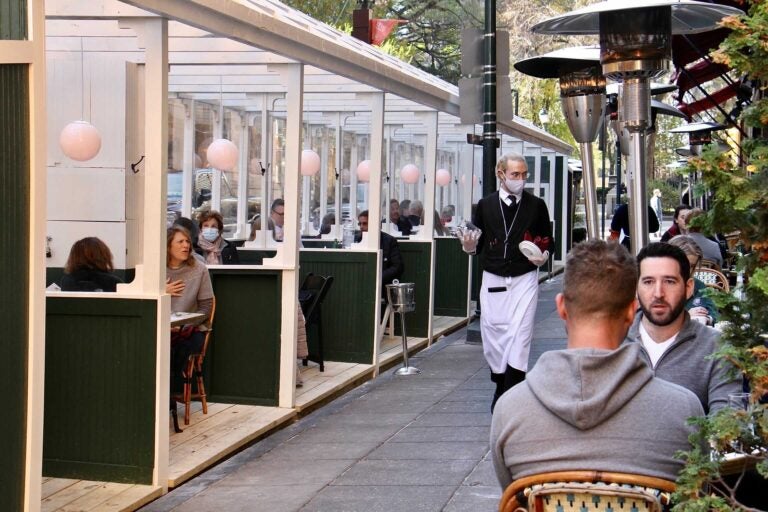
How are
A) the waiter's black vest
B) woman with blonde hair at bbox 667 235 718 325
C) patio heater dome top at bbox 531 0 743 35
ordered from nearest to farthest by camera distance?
patio heater dome top at bbox 531 0 743 35, woman with blonde hair at bbox 667 235 718 325, the waiter's black vest

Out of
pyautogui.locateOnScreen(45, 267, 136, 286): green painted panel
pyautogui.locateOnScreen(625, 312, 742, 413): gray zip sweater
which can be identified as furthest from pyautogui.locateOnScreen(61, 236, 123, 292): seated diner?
pyautogui.locateOnScreen(625, 312, 742, 413): gray zip sweater

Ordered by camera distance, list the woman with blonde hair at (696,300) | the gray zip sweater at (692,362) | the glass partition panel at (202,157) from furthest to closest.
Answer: the glass partition panel at (202,157) → the woman with blonde hair at (696,300) → the gray zip sweater at (692,362)

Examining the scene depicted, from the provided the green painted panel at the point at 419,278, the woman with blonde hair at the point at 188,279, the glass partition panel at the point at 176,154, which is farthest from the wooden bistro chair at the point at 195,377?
the green painted panel at the point at 419,278

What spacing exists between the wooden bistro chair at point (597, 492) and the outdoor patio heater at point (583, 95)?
13.6 feet

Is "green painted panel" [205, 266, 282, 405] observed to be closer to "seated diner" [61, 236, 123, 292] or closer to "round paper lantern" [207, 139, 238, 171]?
"seated diner" [61, 236, 123, 292]

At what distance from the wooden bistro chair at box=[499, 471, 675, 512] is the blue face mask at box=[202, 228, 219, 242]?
25.8 feet

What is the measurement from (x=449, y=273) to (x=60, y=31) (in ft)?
25.8

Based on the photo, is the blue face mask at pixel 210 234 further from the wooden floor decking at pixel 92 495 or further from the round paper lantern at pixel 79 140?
the wooden floor decking at pixel 92 495

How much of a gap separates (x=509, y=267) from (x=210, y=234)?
3125 millimetres

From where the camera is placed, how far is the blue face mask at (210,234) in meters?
Answer: 10.4

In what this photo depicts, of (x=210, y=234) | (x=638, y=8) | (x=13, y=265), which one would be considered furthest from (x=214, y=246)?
(x=638, y=8)

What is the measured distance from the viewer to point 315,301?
10.6 metres

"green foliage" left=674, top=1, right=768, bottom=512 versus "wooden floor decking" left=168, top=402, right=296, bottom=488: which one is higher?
"green foliage" left=674, top=1, right=768, bottom=512

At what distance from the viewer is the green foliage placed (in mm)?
2561
